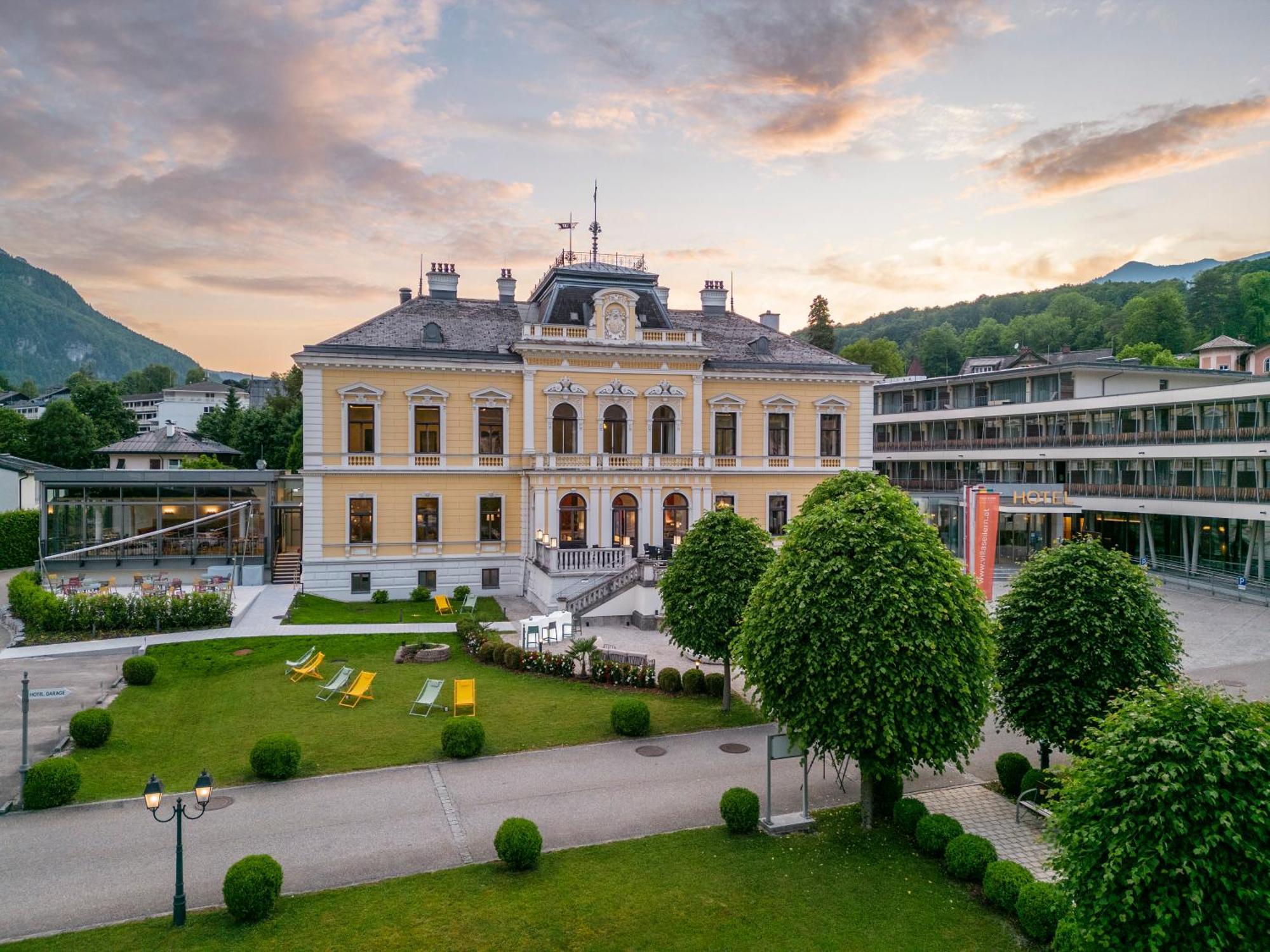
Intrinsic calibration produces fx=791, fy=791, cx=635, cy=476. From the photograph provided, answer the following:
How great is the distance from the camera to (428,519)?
A: 37.2 metres

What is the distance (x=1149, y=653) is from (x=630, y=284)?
29480mm

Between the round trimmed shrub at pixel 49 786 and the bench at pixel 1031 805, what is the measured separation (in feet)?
58.3

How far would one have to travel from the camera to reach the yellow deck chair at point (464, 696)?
20016 millimetres

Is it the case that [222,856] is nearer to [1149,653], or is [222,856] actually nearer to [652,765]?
[652,765]


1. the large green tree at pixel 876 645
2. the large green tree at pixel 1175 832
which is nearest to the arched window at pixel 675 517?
the large green tree at pixel 876 645

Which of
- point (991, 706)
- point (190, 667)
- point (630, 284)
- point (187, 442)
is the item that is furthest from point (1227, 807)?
point (187, 442)

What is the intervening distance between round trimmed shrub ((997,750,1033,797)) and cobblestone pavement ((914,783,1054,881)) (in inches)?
10.5

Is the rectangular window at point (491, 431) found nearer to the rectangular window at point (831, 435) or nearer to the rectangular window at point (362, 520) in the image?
the rectangular window at point (362, 520)

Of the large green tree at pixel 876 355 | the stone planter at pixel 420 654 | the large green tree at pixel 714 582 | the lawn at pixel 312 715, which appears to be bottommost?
the lawn at pixel 312 715

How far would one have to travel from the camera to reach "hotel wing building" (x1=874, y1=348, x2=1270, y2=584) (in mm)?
41500

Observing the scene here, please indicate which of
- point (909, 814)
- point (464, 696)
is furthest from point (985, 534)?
point (464, 696)

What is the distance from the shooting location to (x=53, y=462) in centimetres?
7106

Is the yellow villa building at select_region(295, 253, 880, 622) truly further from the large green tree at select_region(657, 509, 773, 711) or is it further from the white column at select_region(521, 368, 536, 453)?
the large green tree at select_region(657, 509, 773, 711)

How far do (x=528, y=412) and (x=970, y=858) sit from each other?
93.0 feet
